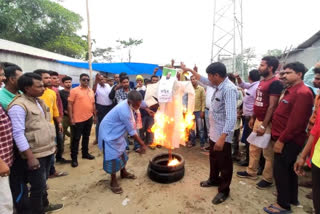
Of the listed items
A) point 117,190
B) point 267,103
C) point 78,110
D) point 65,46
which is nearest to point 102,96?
point 78,110

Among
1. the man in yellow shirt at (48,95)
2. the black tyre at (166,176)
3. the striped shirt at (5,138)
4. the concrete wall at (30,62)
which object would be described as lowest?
the black tyre at (166,176)

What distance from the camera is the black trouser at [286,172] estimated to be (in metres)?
2.81

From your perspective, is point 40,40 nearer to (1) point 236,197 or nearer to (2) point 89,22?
(2) point 89,22

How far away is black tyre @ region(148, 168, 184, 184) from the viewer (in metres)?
→ 3.77

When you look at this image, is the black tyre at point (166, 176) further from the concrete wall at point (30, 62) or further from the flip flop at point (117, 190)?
the concrete wall at point (30, 62)

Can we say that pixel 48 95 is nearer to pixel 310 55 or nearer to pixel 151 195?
pixel 151 195

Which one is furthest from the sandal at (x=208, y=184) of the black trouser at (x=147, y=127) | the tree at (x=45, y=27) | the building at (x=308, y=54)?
the tree at (x=45, y=27)

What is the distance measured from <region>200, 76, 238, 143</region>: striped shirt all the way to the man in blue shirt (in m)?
1.34

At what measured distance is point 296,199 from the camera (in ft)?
10.2

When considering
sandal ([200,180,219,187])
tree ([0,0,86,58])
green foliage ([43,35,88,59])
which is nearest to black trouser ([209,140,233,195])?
sandal ([200,180,219,187])

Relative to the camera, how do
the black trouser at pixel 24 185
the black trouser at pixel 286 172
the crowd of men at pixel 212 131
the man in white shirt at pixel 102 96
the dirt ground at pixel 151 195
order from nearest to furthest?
the crowd of men at pixel 212 131 < the black trouser at pixel 24 185 < the black trouser at pixel 286 172 < the dirt ground at pixel 151 195 < the man in white shirt at pixel 102 96

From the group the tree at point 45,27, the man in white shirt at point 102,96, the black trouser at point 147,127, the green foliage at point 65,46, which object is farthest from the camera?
the green foliage at point 65,46

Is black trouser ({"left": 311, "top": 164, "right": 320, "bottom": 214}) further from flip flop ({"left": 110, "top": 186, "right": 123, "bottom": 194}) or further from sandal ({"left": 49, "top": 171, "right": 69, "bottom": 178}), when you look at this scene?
sandal ({"left": 49, "top": 171, "right": 69, "bottom": 178})

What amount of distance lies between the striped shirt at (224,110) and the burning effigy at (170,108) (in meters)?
0.83
